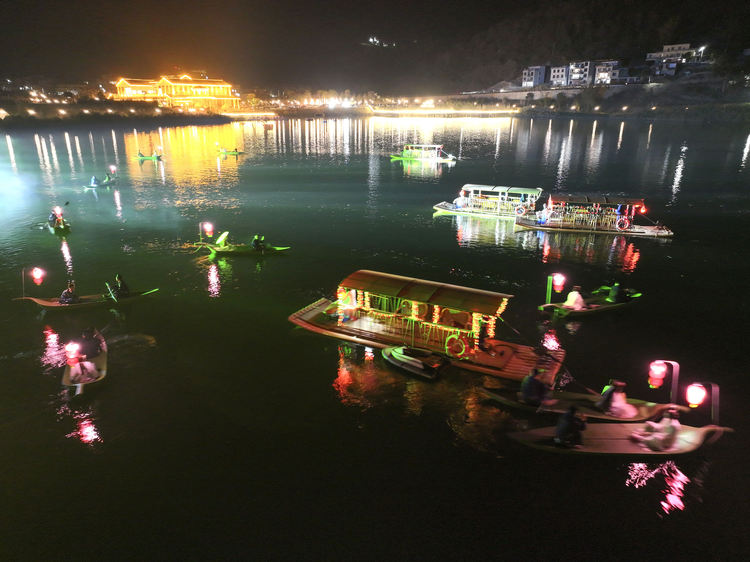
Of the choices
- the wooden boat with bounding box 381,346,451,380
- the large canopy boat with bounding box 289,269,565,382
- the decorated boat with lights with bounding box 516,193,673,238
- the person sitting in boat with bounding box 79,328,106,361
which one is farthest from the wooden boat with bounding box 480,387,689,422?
the decorated boat with lights with bounding box 516,193,673,238

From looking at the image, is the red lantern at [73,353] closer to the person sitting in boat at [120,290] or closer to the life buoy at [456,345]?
the person sitting in boat at [120,290]

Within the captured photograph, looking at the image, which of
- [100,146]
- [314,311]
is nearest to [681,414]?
[314,311]

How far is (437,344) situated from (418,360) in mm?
1598

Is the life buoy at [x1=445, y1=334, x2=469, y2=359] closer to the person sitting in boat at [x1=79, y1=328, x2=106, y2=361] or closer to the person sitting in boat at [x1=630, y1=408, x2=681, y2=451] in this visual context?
the person sitting in boat at [x1=630, y1=408, x2=681, y2=451]

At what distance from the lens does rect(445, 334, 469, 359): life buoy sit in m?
19.2

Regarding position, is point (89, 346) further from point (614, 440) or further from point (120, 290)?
point (614, 440)

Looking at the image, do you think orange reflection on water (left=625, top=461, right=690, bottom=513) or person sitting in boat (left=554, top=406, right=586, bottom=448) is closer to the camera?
orange reflection on water (left=625, top=461, right=690, bottom=513)

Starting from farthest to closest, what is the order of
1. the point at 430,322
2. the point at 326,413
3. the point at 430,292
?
the point at 430,322, the point at 430,292, the point at 326,413

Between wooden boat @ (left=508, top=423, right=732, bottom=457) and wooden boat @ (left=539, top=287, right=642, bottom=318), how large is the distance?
8897 millimetres

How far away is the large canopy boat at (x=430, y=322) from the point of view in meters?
18.6

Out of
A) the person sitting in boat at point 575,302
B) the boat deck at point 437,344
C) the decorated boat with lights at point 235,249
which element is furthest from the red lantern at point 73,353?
the person sitting in boat at point 575,302

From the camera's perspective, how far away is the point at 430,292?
19609 millimetres

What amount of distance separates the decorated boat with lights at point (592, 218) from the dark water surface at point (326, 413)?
1.50m

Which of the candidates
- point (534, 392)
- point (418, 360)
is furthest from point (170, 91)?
point (534, 392)
